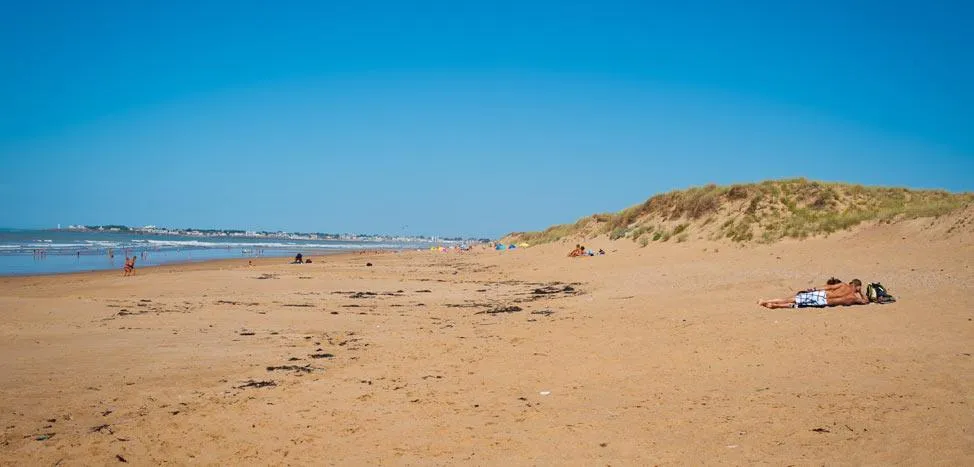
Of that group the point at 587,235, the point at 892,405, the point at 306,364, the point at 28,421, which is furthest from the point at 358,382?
the point at 587,235

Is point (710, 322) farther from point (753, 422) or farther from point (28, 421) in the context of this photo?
point (28, 421)

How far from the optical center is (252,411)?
5699mm

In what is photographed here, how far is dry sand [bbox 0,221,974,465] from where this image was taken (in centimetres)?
457

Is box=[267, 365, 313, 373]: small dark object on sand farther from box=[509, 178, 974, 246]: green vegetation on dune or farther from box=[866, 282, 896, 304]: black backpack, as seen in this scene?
box=[509, 178, 974, 246]: green vegetation on dune

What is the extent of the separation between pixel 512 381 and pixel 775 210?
70.4ft

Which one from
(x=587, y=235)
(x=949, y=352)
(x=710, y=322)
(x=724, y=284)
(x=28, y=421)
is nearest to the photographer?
(x=28, y=421)

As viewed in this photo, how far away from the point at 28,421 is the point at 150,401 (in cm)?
99

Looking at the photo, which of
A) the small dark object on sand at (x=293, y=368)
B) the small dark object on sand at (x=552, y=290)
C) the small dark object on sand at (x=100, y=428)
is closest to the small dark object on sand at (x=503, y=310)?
the small dark object on sand at (x=552, y=290)

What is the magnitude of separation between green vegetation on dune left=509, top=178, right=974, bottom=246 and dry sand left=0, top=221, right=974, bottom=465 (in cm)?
753

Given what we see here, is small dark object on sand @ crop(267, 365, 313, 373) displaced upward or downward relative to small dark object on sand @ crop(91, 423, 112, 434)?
upward

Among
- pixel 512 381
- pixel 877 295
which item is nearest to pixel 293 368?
pixel 512 381

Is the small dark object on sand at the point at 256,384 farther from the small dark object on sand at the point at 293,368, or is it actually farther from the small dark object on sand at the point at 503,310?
the small dark object on sand at the point at 503,310

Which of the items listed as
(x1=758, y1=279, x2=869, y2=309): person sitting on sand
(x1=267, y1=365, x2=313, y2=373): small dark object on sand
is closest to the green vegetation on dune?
(x1=758, y1=279, x2=869, y2=309): person sitting on sand

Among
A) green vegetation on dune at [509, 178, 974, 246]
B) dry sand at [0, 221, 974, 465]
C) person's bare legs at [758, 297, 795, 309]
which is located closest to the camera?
dry sand at [0, 221, 974, 465]
